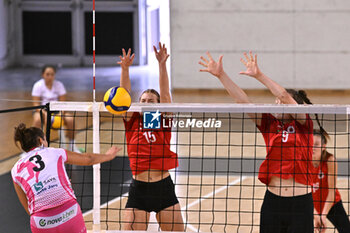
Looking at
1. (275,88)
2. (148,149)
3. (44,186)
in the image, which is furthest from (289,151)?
(44,186)

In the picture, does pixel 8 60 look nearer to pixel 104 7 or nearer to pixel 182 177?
pixel 104 7

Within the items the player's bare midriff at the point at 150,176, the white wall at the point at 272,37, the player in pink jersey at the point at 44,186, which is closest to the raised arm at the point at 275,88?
the player's bare midriff at the point at 150,176

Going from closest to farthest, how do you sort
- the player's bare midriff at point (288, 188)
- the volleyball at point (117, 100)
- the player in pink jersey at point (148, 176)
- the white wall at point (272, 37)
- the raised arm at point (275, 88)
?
1. the volleyball at point (117, 100)
2. the raised arm at point (275, 88)
3. the player's bare midriff at point (288, 188)
4. the player in pink jersey at point (148, 176)
5. the white wall at point (272, 37)

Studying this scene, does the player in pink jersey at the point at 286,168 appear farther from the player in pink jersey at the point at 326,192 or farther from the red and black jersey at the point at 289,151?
the player in pink jersey at the point at 326,192

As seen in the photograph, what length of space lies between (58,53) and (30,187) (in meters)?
16.9

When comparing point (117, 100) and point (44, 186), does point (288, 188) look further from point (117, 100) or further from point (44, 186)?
point (44, 186)

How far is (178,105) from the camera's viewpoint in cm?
441

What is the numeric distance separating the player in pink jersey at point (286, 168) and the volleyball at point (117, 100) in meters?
0.66

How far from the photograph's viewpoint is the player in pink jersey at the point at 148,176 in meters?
4.59

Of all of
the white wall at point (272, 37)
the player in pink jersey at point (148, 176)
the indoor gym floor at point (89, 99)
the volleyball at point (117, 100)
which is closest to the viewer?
the volleyball at point (117, 100)

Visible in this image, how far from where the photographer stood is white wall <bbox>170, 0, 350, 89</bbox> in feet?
46.0

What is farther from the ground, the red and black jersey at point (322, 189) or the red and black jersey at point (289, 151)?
the red and black jersey at point (289, 151)

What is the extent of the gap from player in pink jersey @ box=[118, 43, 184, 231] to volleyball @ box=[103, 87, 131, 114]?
0.51 metres

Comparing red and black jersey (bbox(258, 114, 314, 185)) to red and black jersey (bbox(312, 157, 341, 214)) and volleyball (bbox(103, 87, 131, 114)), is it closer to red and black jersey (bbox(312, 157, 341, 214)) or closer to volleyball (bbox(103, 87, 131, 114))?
red and black jersey (bbox(312, 157, 341, 214))
